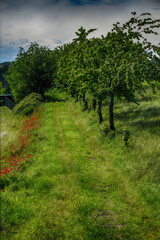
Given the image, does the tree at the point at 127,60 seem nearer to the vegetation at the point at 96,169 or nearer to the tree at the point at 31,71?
the vegetation at the point at 96,169

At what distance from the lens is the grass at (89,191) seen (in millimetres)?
6362

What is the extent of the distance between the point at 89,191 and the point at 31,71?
118ft

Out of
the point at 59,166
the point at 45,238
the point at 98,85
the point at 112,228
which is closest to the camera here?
the point at 45,238

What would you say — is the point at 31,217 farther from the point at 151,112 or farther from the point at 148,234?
the point at 151,112

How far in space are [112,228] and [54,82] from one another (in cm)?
3995

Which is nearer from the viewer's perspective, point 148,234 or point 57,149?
point 148,234

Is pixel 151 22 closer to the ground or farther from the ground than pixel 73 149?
farther from the ground

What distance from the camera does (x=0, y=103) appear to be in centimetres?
5131

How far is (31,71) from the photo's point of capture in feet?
129

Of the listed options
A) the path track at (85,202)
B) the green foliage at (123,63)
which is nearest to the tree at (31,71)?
the green foliage at (123,63)

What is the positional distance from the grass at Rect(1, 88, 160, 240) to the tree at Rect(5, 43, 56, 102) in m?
27.4

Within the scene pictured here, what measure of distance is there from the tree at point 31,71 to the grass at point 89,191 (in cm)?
2736

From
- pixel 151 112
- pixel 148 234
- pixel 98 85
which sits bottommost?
pixel 148 234

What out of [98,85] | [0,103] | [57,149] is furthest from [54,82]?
[57,149]
